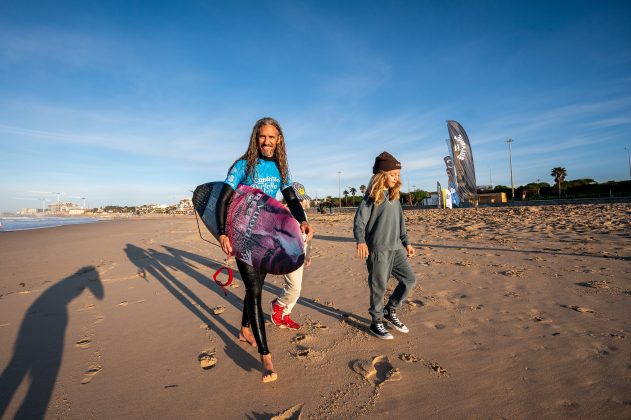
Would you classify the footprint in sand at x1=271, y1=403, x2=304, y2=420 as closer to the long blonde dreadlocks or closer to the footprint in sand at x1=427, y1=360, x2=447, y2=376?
the footprint in sand at x1=427, y1=360, x2=447, y2=376

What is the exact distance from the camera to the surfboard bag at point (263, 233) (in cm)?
262

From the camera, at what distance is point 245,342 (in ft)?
10.3

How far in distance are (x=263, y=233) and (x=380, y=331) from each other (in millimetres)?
1545

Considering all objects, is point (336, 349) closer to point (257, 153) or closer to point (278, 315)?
point (278, 315)

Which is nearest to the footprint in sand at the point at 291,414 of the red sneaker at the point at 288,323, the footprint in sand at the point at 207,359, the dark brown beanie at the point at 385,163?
the footprint in sand at the point at 207,359

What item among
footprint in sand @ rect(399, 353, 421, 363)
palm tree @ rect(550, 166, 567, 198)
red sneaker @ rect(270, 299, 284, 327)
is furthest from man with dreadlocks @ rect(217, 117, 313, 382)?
palm tree @ rect(550, 166, 567, 198)

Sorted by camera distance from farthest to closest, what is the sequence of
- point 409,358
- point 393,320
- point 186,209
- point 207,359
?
point 186,209, point 393,320, point 207,359, point 409,358

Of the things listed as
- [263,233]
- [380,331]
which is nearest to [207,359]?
[263,233]

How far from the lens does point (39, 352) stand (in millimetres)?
2939

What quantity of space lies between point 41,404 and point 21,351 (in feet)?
3.97

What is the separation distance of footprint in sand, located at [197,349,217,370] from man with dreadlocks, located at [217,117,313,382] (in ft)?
1.08

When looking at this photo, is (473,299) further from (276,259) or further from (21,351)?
(21,351)

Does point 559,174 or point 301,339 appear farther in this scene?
point 559,174

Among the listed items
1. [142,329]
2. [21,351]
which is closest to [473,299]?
[142,329]
